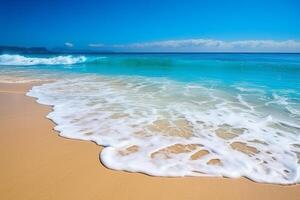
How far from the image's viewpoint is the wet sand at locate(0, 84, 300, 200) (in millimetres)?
2488

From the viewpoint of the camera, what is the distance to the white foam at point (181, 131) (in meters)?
3.09

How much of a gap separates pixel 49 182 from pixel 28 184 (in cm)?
23

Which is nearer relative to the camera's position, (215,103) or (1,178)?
(1,178)

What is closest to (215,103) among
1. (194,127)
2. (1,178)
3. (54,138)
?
(194,127)

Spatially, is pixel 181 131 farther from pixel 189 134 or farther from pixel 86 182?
pixel 86 182

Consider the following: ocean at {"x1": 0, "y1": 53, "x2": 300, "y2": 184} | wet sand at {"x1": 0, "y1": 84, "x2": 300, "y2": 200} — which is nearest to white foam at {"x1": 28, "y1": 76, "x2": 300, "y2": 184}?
ocean at {"x1": 0, "y1": 53, "x2": 300, "y2": 184}

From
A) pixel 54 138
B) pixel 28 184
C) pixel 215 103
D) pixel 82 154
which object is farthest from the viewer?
pixel 215 103

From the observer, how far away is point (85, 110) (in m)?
5.77

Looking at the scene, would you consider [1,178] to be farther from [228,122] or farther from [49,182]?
[228,122]

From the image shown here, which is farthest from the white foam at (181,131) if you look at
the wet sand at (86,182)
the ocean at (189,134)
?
the wet sand at (86,182)

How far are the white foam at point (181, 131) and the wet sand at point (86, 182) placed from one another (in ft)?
0.56

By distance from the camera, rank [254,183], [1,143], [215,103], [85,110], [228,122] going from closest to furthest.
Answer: [254,183] → [1,143] → [228,122] → [85,110] → [215,103]

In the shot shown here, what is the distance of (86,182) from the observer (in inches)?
106

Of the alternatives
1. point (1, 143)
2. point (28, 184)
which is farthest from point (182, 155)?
point (1, 143)
